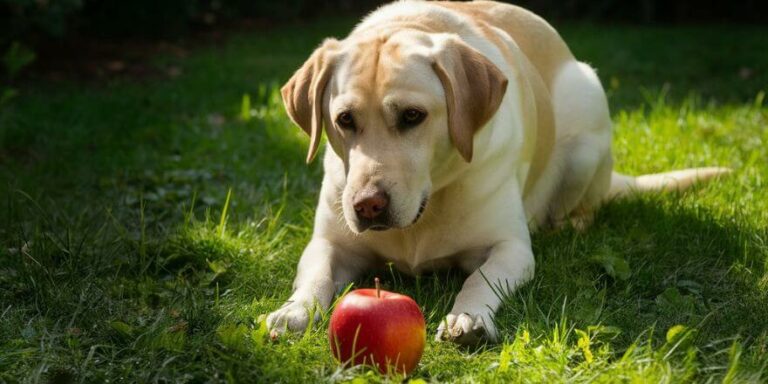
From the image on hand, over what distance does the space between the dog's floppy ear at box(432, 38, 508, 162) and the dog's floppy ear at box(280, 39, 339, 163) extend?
426 mm

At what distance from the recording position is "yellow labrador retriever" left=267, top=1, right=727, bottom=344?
3.11m

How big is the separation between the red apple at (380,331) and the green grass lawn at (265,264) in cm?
7

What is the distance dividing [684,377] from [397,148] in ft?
3.81

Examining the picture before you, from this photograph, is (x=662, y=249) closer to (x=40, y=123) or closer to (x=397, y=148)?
(x=397, y=148)

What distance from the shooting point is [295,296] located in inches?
129

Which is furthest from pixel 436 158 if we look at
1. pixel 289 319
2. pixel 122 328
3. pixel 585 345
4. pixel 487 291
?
pixel 122 328

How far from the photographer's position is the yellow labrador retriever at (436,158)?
3.11m

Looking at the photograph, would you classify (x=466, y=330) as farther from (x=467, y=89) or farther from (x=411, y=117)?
(x=467, y=89)

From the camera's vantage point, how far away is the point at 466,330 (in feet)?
9.52

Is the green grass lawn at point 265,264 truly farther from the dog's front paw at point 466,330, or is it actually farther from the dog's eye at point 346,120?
the dog's eye at point 346,120

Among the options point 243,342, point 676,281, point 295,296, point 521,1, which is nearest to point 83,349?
point 243,342

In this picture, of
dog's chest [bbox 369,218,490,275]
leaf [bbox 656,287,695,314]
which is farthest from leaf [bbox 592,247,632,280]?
dog's chest [bbox 369,218,490,275]

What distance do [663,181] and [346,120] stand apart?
6.37 feet

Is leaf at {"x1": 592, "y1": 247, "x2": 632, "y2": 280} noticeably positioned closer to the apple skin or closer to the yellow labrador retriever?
the yellow labrador retriever
